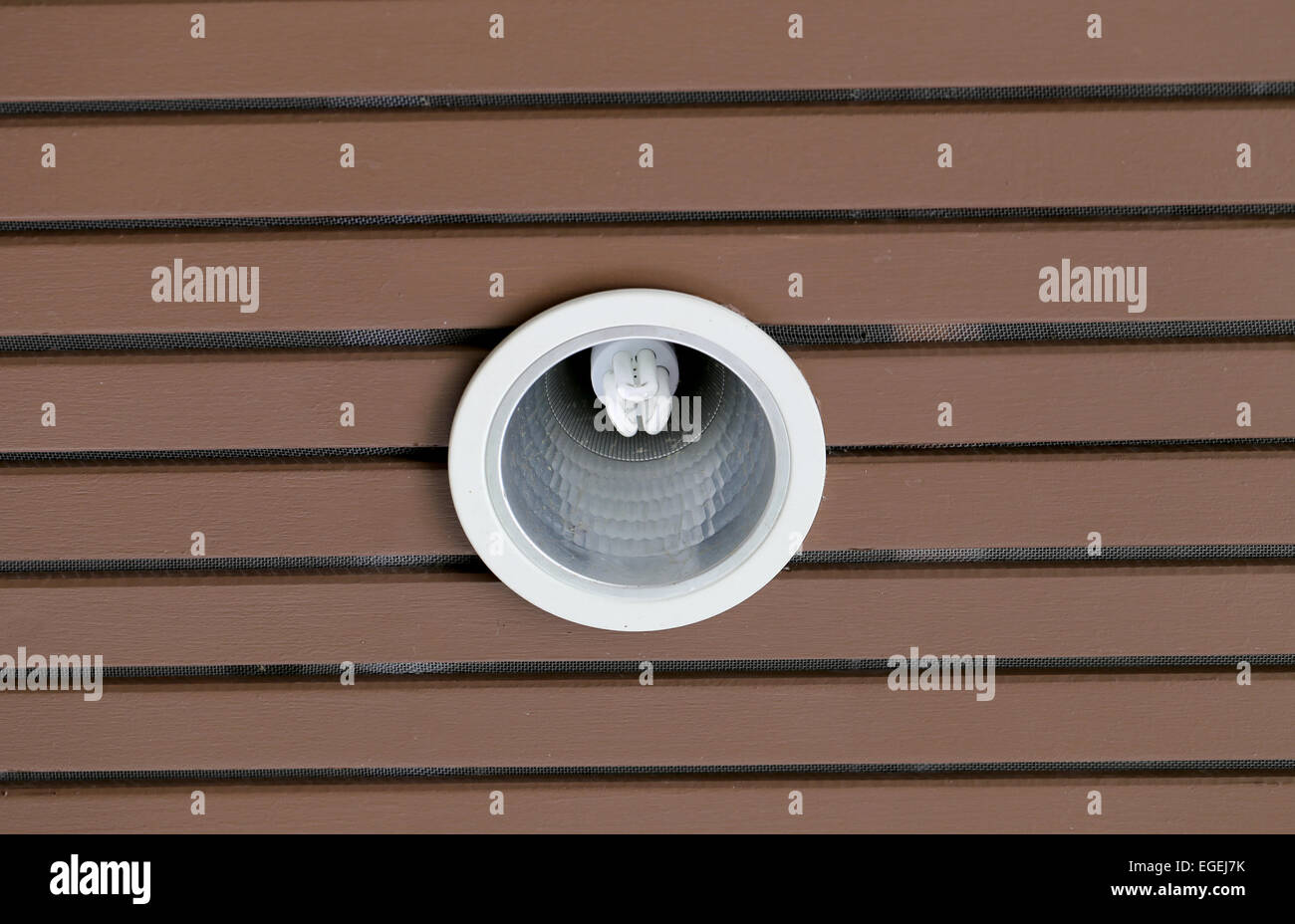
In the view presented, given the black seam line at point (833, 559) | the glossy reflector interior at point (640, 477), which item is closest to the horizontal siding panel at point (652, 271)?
the glossy reflector interior at point (640, 477)

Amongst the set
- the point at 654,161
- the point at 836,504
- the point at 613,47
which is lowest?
the point at 836,504

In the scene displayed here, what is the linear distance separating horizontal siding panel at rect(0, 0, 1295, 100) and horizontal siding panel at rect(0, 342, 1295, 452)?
35cm

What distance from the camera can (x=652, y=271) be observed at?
3.96ft

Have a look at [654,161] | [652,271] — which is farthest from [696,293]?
[654,161]

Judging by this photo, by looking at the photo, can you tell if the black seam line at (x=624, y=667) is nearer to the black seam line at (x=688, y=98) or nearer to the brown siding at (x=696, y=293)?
the brown siding at (x=696, y=293)

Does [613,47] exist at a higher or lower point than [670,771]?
higher

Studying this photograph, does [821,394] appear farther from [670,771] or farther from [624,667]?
A: [670,771]

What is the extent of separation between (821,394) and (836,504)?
0.15 metres

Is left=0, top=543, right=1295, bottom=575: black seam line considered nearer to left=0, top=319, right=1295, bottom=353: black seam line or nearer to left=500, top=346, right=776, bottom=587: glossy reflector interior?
left=500, top=346, right=776, bottom=587: glossy reflector interior

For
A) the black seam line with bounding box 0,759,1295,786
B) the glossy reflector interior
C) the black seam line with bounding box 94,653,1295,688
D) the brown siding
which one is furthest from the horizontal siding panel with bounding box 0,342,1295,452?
the black seam line with bounding box 0,759,1295,786

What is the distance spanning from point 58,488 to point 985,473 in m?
1.27

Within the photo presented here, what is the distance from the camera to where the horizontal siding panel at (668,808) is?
131 cm

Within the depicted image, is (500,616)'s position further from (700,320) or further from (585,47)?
(585,47)
